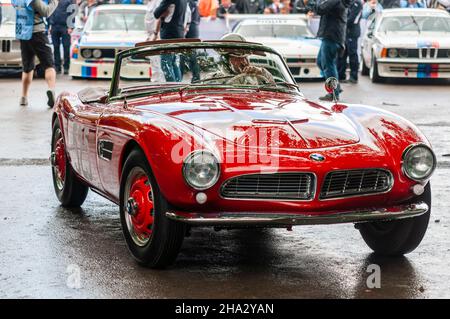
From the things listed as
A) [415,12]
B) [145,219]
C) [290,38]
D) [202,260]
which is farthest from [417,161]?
[415,12]

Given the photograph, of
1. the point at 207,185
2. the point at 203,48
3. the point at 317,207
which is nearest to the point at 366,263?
the point at 317,207

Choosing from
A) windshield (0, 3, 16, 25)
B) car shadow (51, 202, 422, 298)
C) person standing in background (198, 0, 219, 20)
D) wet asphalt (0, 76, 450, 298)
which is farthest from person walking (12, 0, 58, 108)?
person standing in background (198, 0, 219, 20)

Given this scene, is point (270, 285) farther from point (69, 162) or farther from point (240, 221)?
point (69, 162)

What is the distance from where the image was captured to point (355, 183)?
5699 mm

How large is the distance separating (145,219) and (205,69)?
5.89ft

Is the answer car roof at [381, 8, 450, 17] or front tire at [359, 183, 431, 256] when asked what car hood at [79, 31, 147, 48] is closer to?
car roof at [381, 8, 450, 17]

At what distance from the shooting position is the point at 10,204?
8.01 metres

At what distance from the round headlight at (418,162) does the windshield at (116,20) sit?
1507cm

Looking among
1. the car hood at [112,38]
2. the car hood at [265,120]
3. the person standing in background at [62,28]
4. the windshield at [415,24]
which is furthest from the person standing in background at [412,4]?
the car hood at [265,120]

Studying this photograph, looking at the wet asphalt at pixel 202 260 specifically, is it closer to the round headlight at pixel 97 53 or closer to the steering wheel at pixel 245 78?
the steering wheel at pixel 245 78

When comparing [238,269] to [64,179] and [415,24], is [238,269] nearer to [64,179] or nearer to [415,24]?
[64,179]

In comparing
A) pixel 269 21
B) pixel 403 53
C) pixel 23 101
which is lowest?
pixel 23 101

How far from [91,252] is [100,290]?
982mm

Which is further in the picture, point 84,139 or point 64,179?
point 64,179
